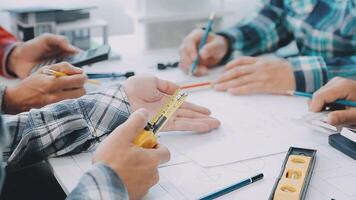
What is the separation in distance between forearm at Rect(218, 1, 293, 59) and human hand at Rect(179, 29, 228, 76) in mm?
58

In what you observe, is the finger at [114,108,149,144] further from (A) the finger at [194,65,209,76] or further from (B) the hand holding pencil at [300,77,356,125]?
(A) the finger at [194,65,209,76]

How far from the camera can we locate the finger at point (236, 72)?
1.18 m

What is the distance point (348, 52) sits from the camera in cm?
134

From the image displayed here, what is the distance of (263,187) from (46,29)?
87 cm

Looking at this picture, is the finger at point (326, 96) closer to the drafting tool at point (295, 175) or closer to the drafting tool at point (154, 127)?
the drafting tool at point (295, 175)

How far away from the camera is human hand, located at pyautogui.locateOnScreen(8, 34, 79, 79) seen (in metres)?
1.24

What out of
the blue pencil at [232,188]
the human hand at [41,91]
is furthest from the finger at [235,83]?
the blue pencil at [232,188]

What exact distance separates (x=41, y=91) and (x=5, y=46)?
1.04ft

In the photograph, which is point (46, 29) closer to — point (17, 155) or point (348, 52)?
point (17, 155)

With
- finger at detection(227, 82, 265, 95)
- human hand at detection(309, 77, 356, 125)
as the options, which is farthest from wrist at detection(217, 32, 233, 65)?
human hand at detection(309, 77, 356, 125)

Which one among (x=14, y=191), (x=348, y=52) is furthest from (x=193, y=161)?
(x=348, y=52)

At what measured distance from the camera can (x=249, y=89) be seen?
1.15m

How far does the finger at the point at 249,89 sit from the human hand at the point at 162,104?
17 cm

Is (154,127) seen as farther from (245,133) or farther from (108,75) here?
(108,75)
